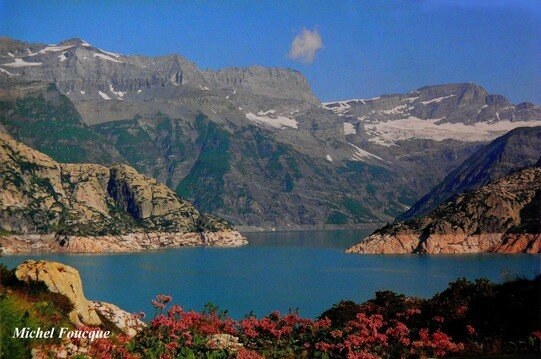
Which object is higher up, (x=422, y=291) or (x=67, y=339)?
(x=67, y=339)

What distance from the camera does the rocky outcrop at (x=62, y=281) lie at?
1024 inches

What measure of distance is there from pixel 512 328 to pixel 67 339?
660 inches

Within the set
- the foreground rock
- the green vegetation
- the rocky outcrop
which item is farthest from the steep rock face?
the green vegetation

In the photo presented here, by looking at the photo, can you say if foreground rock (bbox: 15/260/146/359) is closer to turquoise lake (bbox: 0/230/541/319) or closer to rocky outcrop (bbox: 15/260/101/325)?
rocky outcrop (bbox: 15/260/101/325)

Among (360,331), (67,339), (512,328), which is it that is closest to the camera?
(67,339)

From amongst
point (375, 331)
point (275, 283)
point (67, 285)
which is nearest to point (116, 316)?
point (67, 285)

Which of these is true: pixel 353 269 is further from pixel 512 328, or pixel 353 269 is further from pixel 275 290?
pixel 512 328

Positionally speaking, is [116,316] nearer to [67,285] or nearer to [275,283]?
[67,285]

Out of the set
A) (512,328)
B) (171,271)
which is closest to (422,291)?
(171,271)

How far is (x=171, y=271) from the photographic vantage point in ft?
628

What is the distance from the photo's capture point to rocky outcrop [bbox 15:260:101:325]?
85.3ft

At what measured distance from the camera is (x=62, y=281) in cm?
2642

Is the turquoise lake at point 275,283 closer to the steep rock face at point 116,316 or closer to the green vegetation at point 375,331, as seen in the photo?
the steep rock face at point 116,316

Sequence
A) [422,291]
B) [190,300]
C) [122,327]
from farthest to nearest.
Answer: [422,291] → [190,300] → [122,327]
